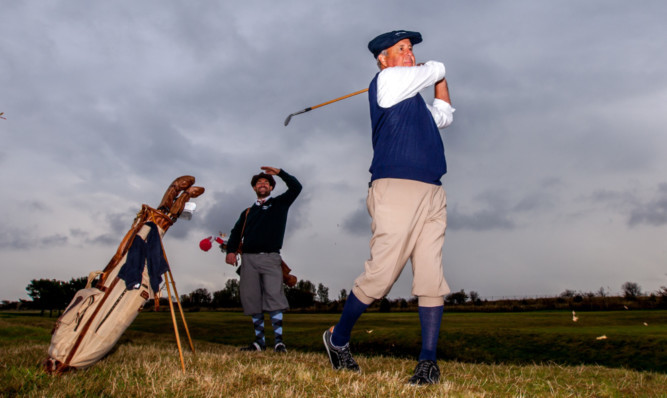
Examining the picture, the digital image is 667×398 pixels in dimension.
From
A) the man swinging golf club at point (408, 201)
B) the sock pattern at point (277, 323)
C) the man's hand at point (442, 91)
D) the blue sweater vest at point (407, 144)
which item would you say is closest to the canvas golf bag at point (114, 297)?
the man swinging golf club at point (408, 201)

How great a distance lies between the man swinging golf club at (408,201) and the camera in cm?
381

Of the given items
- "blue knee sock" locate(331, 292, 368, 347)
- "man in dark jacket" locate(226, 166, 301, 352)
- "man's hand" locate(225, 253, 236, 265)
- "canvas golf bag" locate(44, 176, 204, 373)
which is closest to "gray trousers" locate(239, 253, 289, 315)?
"man in dark jacket" locate(226, 166, 301, 352)

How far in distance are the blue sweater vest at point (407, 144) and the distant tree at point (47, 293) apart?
31221 mm

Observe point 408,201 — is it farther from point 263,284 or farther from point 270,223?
point 263,284

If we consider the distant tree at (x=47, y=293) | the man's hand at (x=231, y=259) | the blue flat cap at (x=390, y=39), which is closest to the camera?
the blue flat cap at (x=390, y=39)

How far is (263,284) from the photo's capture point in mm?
7242

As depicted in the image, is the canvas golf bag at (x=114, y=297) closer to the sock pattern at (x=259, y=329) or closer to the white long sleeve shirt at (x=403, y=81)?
the white long sleeve shirt at (x=403, y=81)

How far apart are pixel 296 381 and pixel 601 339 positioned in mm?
7411

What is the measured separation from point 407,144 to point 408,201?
0.48 meters

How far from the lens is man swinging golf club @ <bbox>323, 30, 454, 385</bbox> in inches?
150

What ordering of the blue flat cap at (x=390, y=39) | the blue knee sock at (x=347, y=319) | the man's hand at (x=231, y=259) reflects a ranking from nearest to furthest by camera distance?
the blue knee sock at (x=347, y=319), the blue flat cap at (x=390, y=39), the man's hand at (x=231, y=259)

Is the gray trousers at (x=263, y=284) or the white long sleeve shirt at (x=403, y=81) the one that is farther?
the gray trousers at (x=263, y=284)

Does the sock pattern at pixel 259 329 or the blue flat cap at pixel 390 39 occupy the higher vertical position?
the blue flat cap at pixel 390 39

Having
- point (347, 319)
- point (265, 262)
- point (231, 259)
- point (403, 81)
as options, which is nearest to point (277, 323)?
point (265, 262)
